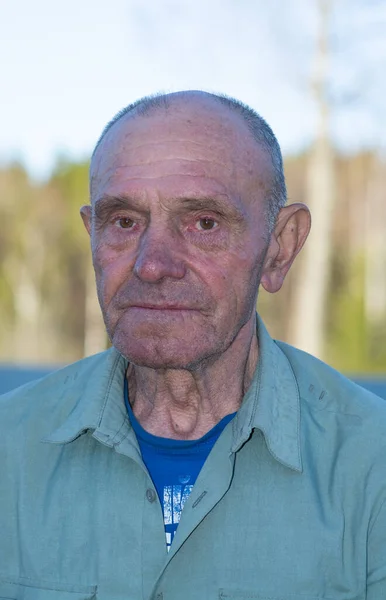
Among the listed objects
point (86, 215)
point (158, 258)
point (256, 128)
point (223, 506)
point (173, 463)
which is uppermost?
point (256, 128)

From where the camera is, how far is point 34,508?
88.2 inches

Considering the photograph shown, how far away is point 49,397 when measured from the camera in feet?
8.07

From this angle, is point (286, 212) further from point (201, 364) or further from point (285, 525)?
point (285, 525)

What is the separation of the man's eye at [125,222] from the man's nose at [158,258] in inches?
2.9

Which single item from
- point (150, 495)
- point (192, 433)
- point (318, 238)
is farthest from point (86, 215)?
point (318, 238)

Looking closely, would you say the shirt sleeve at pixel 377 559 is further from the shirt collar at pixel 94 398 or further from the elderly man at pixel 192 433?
the shirt collar at pixel 94 398

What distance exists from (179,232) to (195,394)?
0.47 meters

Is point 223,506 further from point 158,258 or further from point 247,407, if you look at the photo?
point 158,258

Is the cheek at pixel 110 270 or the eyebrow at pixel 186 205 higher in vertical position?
the eyebrow at pixel 186 205

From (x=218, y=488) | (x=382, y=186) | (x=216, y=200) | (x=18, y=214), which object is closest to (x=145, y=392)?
(x=218, y=488)

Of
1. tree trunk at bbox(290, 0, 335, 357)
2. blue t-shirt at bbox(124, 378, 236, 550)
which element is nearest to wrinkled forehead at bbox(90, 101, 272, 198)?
blue t-shirt at bbox(124, 378, 236, 550)

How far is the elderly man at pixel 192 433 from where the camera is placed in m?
2.09

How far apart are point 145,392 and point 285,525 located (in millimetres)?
553

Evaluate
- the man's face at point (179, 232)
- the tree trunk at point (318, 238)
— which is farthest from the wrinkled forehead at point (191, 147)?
the tree trunk at point (318, 238)
